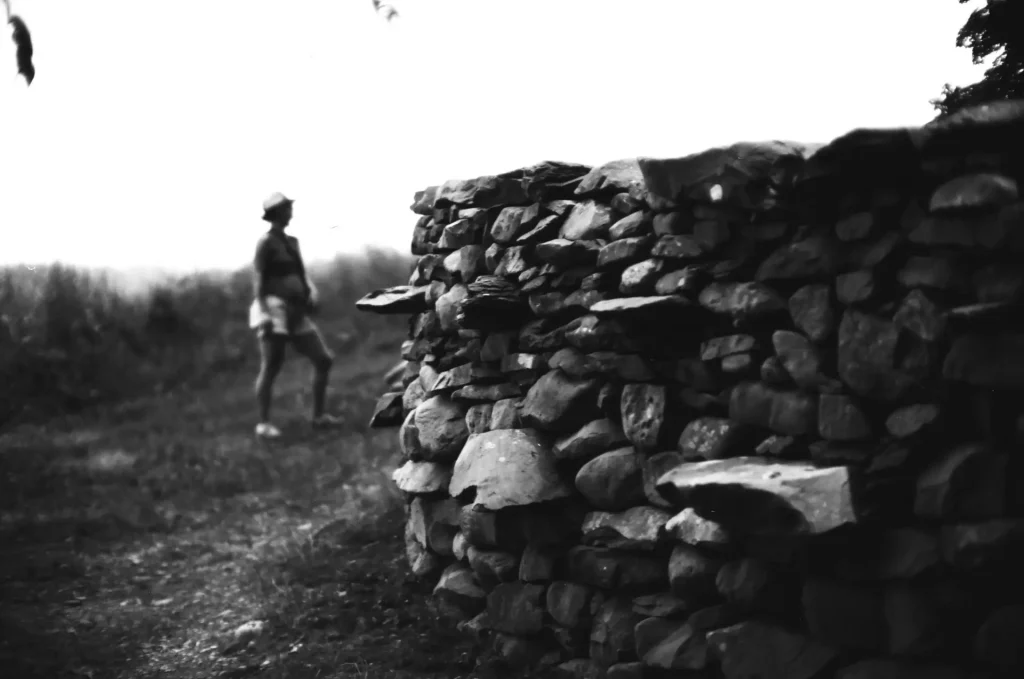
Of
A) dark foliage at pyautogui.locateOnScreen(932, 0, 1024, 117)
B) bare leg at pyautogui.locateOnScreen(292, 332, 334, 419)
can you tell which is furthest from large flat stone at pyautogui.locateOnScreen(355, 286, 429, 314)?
bare leg at pyautogui.locateOnScreen(292, 332, 334, 419)

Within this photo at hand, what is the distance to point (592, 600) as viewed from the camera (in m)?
3.28

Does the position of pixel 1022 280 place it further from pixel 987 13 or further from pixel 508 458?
pixel 508 458

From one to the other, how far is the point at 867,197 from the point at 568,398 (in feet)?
4.61

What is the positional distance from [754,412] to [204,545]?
4133mm

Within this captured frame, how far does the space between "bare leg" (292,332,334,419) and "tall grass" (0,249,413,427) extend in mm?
3371

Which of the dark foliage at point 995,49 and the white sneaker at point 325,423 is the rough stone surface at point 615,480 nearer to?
the dark foliage at point 995,49

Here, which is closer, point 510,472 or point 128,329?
point 510,472

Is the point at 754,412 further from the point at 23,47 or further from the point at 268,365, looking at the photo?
the point at 268,365

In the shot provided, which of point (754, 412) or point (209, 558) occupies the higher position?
point (754, 412)

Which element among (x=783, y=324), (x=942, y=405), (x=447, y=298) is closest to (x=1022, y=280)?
(x=942, y=405)

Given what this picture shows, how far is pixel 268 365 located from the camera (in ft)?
26.1

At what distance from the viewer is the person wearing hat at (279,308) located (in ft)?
25.8

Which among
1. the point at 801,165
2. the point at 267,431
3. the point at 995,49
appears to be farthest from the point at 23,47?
the point at 267,431

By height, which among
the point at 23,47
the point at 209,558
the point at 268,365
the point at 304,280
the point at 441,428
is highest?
the point at 23,47
